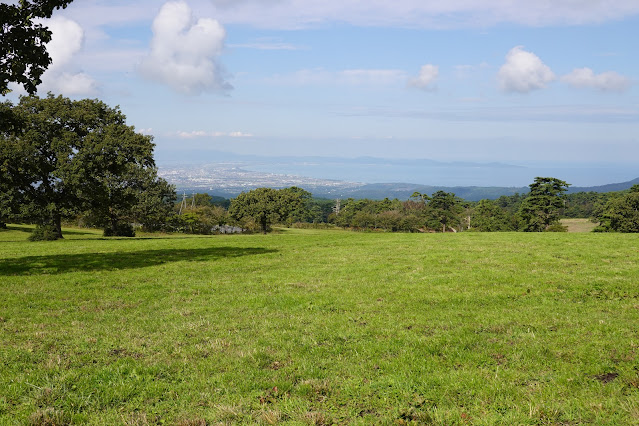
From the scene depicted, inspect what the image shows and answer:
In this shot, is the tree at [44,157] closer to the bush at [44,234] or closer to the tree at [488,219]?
the bush at [44,234]

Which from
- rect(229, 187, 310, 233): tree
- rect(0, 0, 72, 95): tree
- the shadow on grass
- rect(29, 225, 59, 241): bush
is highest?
rect(0, 0, 72, 95): tree

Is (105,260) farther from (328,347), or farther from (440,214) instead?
(440,214)

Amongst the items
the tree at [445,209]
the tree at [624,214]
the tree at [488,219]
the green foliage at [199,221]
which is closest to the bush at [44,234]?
the green foliage at [199,221]

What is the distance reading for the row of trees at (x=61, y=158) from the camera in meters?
39.2

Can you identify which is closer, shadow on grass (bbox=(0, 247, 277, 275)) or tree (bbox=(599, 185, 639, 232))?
shadow on grass (bbox=(0, 247, 277, 275))

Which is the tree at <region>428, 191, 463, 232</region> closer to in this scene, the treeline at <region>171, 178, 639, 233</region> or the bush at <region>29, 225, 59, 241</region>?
the treeline at <region>171, 178, 639, 233</region>

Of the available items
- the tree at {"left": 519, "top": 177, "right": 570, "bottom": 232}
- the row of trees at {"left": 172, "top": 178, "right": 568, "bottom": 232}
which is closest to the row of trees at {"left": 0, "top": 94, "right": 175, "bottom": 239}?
the row of trees at {"left": 172, "top": 178, "right": 568, "bottom": 232}

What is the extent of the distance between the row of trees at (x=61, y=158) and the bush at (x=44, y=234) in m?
0.08

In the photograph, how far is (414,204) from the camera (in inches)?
7195

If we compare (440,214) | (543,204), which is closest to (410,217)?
(440,214)

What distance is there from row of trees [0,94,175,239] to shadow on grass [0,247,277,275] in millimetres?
17735

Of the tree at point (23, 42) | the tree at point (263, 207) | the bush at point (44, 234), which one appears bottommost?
the bush at point (44, 234)

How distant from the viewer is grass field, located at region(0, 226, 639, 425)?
617cm

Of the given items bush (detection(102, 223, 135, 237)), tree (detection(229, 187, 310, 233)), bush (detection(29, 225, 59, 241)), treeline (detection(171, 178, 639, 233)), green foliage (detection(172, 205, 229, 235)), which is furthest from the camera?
green foliage (detection(172, 205, 229, 235))
